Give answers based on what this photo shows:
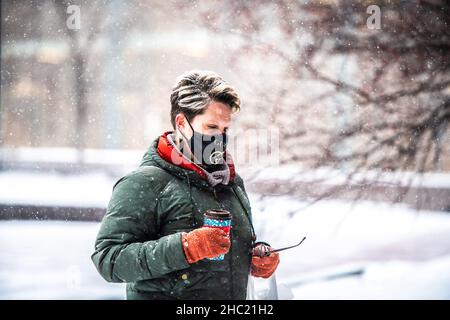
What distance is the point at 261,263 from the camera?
1632 millimetres

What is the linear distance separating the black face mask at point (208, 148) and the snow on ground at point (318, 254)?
2397 mm

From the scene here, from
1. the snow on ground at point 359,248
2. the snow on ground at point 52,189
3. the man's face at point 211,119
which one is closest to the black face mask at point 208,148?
the man's face at point 211,119

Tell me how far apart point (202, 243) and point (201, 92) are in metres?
0.50

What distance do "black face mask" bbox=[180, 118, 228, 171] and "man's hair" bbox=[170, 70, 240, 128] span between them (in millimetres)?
65

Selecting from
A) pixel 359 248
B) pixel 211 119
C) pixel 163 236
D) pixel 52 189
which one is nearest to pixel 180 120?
pixel 211 119

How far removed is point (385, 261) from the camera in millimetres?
4781

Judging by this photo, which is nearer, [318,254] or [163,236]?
[163,236]

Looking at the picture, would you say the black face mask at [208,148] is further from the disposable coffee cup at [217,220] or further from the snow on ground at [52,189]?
the snow on ground at [52,189]

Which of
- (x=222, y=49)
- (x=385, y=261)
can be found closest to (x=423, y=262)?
(x=385, y=261)

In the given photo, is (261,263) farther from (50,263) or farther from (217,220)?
(50,263)

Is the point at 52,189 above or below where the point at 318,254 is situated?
above

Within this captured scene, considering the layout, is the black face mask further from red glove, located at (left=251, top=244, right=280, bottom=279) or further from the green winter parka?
red glove, located at (left=251, top=244, right=280, bottom=279)

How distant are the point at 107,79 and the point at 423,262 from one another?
3676 mm
